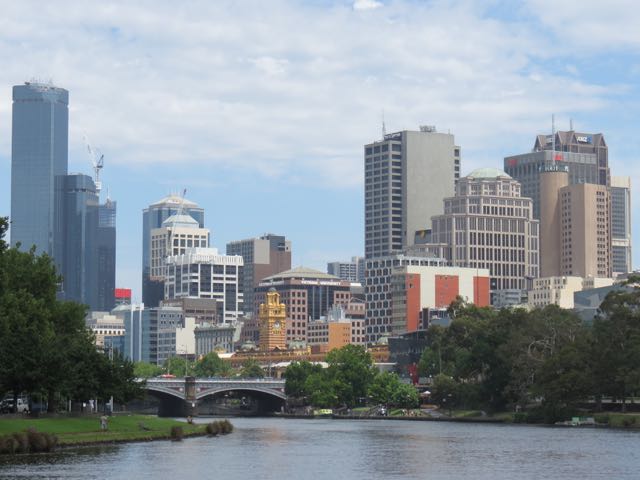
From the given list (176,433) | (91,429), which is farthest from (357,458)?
(91,429)

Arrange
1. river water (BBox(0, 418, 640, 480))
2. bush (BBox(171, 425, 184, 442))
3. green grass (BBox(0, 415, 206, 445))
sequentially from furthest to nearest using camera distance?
bush (BBox(171, 425, 184, 442)) < green grass (BBox(0, 415, 206, 445)) < river water (BBox(0, 418, 640, 480))

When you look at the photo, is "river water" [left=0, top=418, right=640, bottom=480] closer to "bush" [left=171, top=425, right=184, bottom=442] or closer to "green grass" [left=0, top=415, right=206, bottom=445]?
"bush" [left=171, top=425, right=184, bottom=442]

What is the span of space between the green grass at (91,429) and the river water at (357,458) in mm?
2755

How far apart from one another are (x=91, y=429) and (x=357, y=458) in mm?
30585

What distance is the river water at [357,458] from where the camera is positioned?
108500 millimetres

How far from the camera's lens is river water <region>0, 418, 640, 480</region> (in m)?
108

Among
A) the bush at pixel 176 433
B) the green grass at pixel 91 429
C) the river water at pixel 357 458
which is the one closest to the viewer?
the river water at pixel 357 458

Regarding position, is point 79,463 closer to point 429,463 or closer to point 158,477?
point 158,477

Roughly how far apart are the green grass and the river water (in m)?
2.76

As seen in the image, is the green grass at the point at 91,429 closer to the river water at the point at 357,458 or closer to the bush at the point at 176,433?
the bush at the point at 176,433

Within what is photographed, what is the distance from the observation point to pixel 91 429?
148 metres

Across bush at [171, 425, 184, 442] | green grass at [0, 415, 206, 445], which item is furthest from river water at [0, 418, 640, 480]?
green grass at [0, 415, 206, 445]

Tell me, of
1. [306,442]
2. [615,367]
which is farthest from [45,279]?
[615,367]

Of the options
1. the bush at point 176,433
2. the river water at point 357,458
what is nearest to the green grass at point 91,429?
the bush at point 176,433
